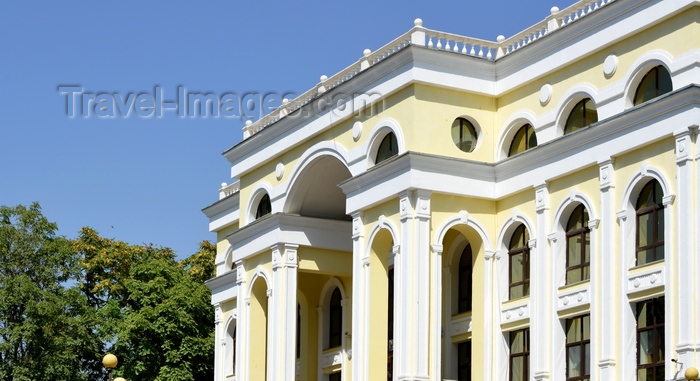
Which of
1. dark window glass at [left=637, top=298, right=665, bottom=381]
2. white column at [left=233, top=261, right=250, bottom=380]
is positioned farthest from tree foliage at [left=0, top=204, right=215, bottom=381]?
dark window glass at [left=637, top=298, right=665, bottom=381]

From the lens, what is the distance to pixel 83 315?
62.4m

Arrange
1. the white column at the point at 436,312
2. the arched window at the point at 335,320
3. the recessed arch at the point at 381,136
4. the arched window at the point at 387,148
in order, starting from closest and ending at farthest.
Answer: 1. the white column at the point at 436,312
2. the recessed arch at the point at 381,136
3. the arched window at the point at 387,148
4. the arched window at the point at 335,320

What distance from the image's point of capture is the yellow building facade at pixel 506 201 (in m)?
34.9

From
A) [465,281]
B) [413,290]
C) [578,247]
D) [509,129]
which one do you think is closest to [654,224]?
[578,247]

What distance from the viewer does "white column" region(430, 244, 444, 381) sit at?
38.7 meters

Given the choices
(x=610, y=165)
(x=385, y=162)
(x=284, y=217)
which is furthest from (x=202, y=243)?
(x=610, y=165)

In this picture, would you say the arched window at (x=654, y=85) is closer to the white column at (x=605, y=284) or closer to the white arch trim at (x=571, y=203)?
the white column at (x=605, y=284)

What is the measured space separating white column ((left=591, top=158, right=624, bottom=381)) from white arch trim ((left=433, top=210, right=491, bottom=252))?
4202mm

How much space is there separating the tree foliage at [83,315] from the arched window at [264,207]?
40.1 feet

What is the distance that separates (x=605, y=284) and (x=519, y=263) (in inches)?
166

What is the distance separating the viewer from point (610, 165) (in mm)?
36312

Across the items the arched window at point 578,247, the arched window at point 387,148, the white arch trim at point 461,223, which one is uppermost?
the arched window at point 387,148

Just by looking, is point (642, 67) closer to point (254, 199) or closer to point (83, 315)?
point (254, 199)

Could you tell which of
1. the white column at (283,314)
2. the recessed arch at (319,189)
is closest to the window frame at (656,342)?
the recessed arch at (319,189)
